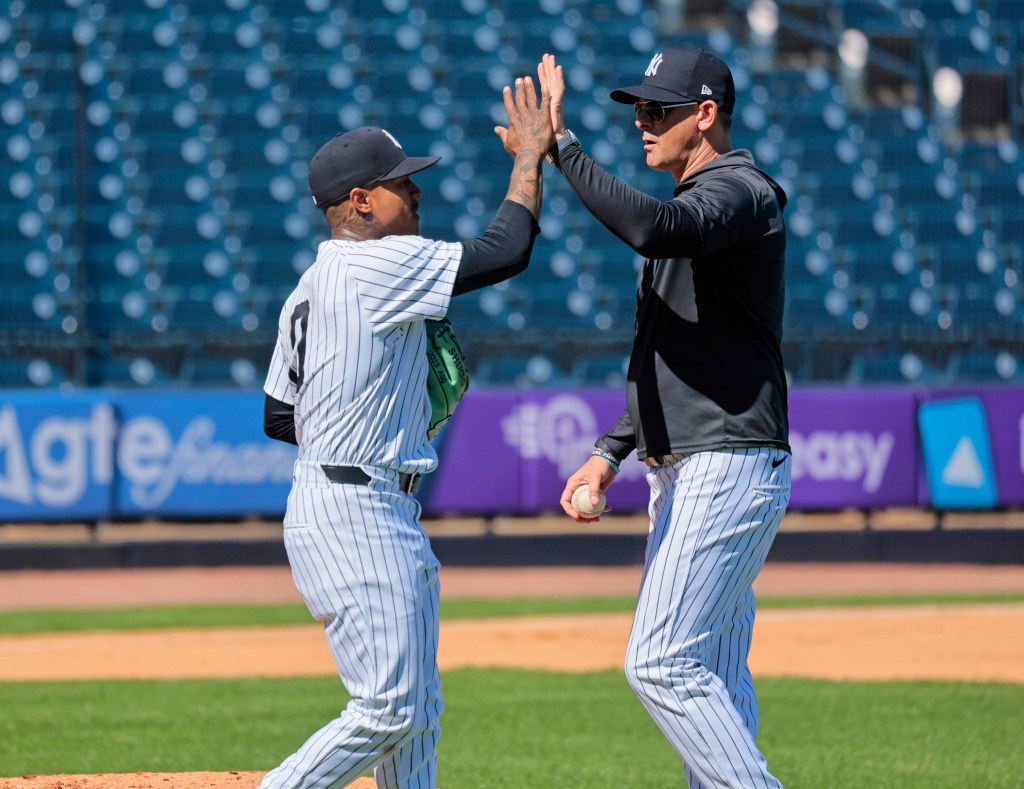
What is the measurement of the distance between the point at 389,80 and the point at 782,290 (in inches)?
492

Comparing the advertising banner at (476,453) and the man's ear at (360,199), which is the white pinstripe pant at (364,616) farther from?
the advertising banner at (476,453)

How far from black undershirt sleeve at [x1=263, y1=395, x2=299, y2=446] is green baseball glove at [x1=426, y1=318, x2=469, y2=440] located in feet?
1.23

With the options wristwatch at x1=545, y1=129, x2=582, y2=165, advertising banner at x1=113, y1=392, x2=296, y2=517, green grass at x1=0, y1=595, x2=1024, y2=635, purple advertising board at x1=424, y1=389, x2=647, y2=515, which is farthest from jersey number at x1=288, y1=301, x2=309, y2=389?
purple advertising board at x1=424, y1=389, x2=647, y2=515

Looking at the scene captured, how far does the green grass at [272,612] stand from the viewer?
9656 millimetres

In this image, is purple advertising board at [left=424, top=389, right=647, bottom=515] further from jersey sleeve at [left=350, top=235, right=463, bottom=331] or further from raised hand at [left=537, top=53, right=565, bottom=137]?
jersey sleeve at [left=350, top=235, right=463, bottom=331]

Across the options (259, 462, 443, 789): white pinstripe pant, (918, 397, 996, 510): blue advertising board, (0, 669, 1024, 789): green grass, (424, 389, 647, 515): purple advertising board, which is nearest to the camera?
(259, 462, 443, 789): white pinstripe pant

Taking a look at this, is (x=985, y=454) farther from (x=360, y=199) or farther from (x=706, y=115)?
(x=360, y=199)

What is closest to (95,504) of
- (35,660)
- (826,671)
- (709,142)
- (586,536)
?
(35,660)

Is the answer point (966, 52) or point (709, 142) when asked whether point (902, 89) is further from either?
point (709, 142)

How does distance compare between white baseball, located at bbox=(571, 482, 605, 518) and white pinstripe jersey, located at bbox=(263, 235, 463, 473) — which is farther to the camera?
white baseball, located at bbox=(571, 482, 605, 518)

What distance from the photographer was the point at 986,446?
12.6m

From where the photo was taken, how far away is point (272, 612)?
10148mm

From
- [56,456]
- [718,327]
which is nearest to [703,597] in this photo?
[718,327]

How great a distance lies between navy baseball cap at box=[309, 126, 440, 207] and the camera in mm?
3242
